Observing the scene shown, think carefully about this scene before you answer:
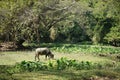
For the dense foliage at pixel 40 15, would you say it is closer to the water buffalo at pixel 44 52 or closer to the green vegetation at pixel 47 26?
the green vegetation at pixel 47 26

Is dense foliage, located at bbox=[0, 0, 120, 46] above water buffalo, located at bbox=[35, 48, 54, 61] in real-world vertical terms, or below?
above

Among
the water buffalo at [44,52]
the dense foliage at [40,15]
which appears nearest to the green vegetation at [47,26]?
the dense foliage at [40,15]

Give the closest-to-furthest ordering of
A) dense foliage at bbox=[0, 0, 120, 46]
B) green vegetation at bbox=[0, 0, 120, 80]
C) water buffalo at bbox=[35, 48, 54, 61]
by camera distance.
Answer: water buffalo at bbox=[35, 48, 54, 61] < green vegetation at bbox=[0, 0, 120, 80] < dense foliage at bbox=[0, 0, 120, 46]

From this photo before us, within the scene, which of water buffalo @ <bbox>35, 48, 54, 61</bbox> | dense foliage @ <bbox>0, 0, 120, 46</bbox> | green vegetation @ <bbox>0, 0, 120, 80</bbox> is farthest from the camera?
dense foliage @ <bbox>0, 0, 120, 46</bbox>

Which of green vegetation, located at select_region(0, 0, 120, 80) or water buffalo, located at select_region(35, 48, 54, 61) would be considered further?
green vegetation, located at select_region(0, 0, 120, 80)

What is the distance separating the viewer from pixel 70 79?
40.9 feet

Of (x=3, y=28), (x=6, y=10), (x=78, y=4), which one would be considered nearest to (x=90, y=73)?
(x=6, y=10)

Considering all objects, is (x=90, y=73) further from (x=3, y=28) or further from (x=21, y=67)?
(x=3, y=28)

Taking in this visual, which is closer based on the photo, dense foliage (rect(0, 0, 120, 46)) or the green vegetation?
the green vegetation

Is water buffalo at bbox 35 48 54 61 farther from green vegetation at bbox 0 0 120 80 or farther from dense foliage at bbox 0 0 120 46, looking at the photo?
dense foliage at bbox 0 0 120 46

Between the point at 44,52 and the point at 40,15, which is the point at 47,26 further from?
the point at 44,52

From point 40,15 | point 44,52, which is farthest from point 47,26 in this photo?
point 44,52

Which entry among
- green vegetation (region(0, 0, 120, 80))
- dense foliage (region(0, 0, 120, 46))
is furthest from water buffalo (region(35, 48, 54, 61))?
dense foliage (region(0, 0, 120, 46))

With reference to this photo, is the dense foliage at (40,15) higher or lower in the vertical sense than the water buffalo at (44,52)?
higher
